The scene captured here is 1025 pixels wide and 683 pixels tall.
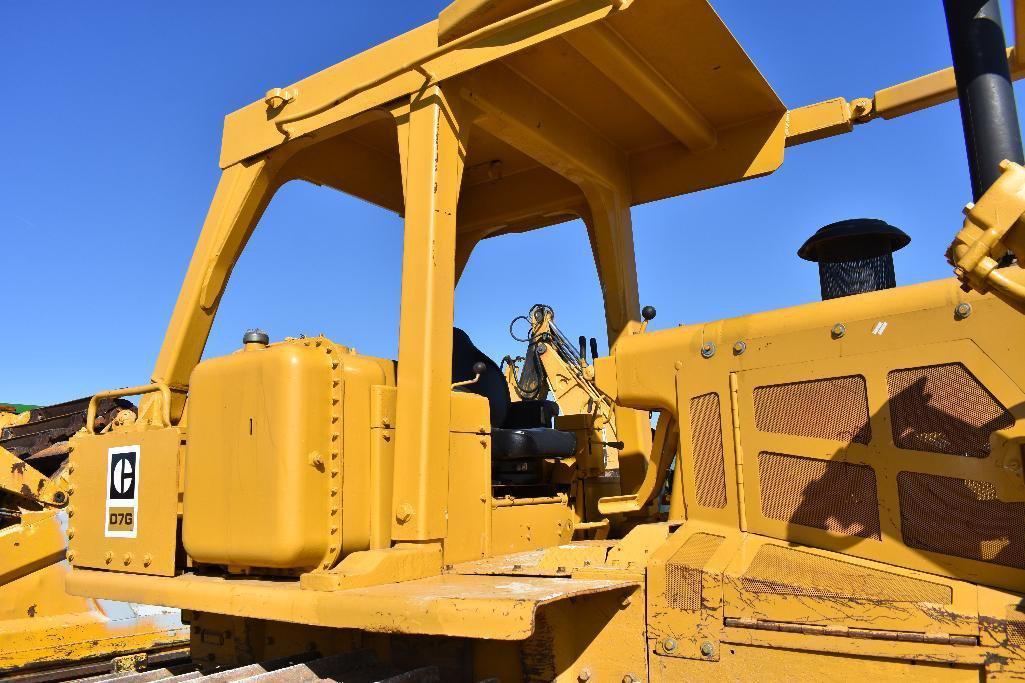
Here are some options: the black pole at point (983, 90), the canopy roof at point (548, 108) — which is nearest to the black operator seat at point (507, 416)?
the canopy roof at point (548, 108)

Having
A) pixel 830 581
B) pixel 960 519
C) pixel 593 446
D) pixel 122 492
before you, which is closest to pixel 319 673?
pixel 122 492

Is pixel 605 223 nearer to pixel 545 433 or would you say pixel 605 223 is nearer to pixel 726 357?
pixel 545 433

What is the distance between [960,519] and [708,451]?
3.22 ft

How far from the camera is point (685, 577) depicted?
309cm

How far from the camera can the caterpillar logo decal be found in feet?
14.2

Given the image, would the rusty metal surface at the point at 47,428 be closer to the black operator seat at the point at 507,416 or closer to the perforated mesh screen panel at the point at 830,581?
the black operator seat at the point at 507,416

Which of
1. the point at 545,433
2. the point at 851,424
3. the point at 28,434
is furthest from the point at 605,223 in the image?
the point at 28,434

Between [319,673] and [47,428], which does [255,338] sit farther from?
[47,428]

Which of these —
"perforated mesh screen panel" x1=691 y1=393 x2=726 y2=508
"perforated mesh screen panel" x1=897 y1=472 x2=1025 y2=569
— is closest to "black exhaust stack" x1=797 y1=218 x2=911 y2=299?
"perforated mesh screen panel" x1=691 y1=393 x2=726 y2=508

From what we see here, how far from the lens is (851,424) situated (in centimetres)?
316

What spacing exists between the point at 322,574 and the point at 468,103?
2.30m

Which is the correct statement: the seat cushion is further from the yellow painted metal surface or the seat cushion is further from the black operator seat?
the yellow painted metal surface

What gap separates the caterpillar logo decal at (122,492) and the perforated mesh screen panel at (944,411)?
351 centimetres

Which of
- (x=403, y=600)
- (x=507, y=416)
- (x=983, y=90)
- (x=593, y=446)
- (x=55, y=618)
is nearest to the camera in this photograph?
(x=403, y=600)
